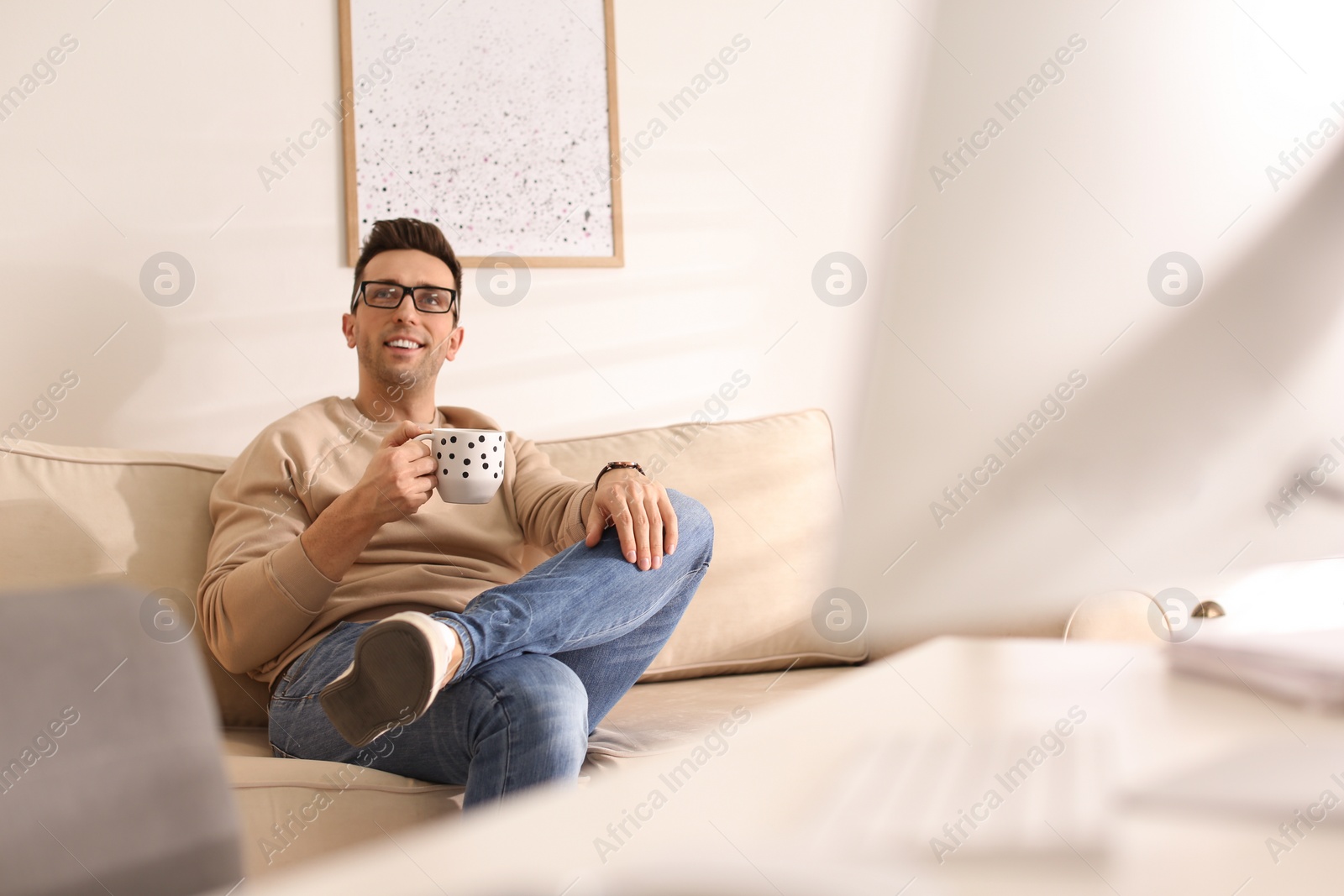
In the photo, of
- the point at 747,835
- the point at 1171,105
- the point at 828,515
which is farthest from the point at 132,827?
the point at 828,515

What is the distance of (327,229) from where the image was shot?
1698 mm

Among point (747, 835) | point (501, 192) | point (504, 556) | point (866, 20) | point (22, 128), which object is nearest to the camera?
point (747, 835)

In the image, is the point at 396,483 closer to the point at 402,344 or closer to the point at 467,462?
the point at 467,462

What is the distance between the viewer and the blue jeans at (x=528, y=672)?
2.97 ft

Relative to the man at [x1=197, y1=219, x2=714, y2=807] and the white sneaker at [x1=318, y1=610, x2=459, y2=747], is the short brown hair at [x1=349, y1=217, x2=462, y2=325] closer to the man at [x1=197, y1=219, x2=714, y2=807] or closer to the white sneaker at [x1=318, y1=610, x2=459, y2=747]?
the man at [x1=197, y1=219, x2=714, y2=807]

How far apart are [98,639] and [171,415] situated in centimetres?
134

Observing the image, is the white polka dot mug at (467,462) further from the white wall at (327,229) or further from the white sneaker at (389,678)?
the white wall at (327,229)

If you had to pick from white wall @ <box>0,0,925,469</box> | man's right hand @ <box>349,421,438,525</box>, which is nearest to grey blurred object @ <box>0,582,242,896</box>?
A: man's right hand @ <box>349,421,438,525</box>

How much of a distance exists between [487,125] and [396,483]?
101 cm

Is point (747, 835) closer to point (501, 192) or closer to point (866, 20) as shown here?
point (501, 192)

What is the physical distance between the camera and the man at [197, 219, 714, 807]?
902 millimetres

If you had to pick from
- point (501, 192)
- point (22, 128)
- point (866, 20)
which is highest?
point (866, 20)

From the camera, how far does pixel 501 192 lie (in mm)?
1830

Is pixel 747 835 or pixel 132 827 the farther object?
pixel 132 827
